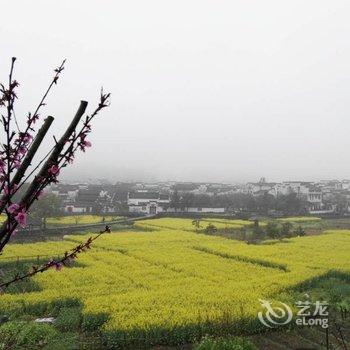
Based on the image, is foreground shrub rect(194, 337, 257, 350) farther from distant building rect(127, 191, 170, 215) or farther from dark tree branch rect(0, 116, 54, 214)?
distant building rect(127, 191, 170, 215)

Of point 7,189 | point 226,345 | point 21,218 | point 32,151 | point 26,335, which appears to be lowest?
point 26,335

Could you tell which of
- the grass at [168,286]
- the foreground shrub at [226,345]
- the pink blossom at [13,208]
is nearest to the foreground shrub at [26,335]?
the grass at [168,286]

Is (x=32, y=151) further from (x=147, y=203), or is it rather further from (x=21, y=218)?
(x=147, y=203)

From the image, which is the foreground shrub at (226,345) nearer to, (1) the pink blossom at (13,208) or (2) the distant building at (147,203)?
(1) the pink blossom at (13,208)

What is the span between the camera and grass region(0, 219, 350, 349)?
1295 centimetres

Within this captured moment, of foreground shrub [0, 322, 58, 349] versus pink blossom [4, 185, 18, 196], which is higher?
pink blossom [4, 185, 18, 196]

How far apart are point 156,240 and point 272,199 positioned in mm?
44530

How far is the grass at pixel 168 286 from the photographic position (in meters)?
12.9

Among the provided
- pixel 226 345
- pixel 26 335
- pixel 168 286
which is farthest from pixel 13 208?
pixel 168 286

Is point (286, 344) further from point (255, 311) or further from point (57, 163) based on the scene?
point (57, 163)

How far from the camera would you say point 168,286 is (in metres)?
18.9

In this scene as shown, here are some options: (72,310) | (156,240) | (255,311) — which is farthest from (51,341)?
(156,240)

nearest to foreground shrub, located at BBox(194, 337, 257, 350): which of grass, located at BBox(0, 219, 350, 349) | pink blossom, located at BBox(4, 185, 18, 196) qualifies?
grass, located at BBox(0, 219, 350, 349)

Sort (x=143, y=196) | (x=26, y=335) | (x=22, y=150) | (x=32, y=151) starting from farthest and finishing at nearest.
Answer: (x=143, y=196), (x=26, y=335), (x=22, y=150), (x=32, y=151)
